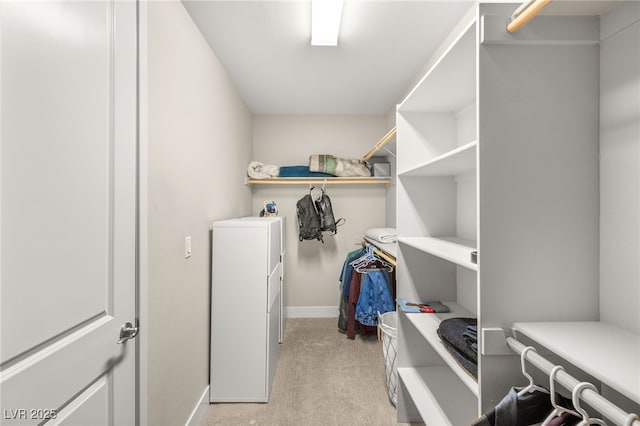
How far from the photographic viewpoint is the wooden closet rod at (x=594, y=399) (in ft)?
1.77

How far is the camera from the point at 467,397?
57.4 inches

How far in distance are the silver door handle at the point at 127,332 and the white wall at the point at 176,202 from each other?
0.27ft

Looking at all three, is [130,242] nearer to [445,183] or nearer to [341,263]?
[445,183]

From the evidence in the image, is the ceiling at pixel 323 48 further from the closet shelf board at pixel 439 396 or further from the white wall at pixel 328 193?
the closet shelf board at pixel 439 396

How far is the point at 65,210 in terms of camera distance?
31.9 inches

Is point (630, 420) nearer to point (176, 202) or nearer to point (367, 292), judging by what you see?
point (176, 202)

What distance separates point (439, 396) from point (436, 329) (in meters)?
0.37

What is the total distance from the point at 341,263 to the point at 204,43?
2664mm

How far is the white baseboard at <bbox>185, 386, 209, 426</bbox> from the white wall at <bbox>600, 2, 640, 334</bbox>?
2.05 meters

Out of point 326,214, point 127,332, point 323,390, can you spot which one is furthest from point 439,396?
point 326,214

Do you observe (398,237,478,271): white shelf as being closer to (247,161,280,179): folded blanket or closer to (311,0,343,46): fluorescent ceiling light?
(311,0,343,46): fluorescent ceiling light

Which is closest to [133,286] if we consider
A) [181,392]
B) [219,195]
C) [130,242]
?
[130,242]

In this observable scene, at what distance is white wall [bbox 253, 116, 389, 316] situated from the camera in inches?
141

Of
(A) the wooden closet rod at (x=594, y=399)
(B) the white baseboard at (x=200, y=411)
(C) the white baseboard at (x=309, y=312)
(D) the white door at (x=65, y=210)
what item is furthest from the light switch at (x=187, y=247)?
(C) the white baseboard at (x=309, y=312)
